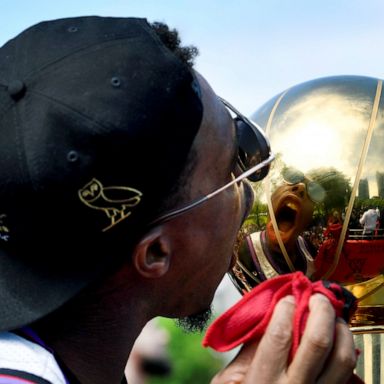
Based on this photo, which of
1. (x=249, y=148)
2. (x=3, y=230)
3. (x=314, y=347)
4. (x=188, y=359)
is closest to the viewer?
(x=314, y=347)

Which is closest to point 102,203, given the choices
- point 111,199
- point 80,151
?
point 111,199

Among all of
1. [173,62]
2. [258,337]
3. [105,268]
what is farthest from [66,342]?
[173,62]

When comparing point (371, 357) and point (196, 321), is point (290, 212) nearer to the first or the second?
point (371, 357)

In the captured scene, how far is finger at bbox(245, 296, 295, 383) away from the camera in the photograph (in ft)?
6.11

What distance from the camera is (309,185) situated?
3.61m

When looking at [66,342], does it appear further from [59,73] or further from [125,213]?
[59,73]

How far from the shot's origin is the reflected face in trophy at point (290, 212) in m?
3.61

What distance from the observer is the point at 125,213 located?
6.69 ft

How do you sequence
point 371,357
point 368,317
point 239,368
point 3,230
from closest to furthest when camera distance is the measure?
point 239,368 < point 3,230 < point 368,317 < point 371,357

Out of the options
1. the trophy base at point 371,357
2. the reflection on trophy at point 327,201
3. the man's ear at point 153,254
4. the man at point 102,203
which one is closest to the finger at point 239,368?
the man at point 102,203

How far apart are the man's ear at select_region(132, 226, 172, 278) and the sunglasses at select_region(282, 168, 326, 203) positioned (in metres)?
1.54

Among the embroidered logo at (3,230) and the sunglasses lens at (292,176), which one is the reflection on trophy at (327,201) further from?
the embroidered logo at (3,230)

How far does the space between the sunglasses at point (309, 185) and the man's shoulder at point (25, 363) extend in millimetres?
1879

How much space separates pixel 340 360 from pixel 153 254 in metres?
0.59
